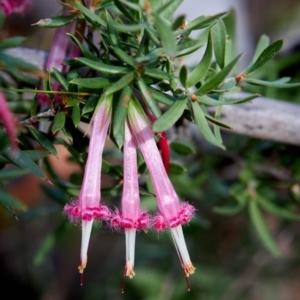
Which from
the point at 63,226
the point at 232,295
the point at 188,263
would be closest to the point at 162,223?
the point at 188,263

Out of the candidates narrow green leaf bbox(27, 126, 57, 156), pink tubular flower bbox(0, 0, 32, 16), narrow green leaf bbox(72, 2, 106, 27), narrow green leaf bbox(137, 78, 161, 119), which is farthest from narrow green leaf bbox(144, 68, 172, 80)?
pink tubular flower bbox(0, 0, 32, 16)

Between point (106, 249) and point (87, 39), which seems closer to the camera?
point (87, 39)

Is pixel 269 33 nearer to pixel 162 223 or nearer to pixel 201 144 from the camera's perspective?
pixel 201 144

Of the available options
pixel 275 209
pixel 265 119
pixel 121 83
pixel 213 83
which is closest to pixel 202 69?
pixel 213 83

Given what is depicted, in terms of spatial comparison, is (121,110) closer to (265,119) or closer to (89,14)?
(89,14)

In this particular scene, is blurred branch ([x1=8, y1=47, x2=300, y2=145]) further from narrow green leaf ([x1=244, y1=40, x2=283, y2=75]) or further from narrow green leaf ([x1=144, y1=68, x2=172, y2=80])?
narrow green leaf ([x1=144, y1=68, x2=172, y2=80])

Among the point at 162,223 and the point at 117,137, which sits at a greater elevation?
the point at 117,137
